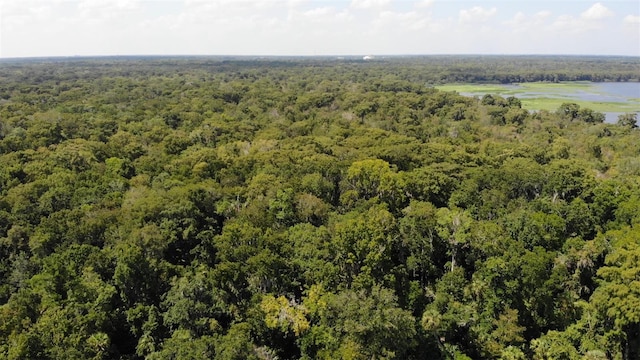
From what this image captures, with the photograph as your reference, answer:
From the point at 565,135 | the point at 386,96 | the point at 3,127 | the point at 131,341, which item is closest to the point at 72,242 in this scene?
the point at 131,341

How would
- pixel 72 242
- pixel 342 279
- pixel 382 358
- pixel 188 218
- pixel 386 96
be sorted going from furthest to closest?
1. pixel 386 96
2. pixel 188 218
3. pixel 72 242
4. pixel 342 279
5. pixel 382 358

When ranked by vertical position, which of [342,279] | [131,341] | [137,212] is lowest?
[131,341]

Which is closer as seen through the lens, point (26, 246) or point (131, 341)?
point (131, 341)

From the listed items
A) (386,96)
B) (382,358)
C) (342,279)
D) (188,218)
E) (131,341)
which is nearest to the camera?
(382,358)

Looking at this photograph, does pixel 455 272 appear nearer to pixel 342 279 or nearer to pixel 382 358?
pixel 342 279

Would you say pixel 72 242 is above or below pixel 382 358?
above

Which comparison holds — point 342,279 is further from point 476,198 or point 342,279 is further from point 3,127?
point 3,127

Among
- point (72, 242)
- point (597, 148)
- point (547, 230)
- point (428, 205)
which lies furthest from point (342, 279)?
point (597, 148)
